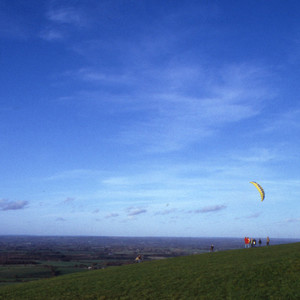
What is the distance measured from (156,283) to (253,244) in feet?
98.0

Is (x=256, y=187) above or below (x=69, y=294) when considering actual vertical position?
above

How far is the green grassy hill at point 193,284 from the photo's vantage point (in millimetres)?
21453

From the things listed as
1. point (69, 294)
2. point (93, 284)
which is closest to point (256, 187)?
point (93, 284)

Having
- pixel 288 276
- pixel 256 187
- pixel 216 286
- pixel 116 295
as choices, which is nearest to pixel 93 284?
pixel 116 295

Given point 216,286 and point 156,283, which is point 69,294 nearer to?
point 156,283

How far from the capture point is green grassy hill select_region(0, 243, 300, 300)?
70.4 ft

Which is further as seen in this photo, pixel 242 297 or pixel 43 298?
pixel 43 298

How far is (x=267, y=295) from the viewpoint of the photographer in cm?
2039

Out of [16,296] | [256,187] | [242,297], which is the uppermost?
[256,187]

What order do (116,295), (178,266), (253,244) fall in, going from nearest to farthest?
1. (116,295)
2. (178,266)
3. (253,244)

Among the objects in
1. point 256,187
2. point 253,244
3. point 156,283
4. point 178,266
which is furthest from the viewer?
point 253,244

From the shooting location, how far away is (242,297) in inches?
796

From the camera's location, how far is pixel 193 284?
23.9 meters

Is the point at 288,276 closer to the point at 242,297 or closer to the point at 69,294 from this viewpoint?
the point at 242,297
